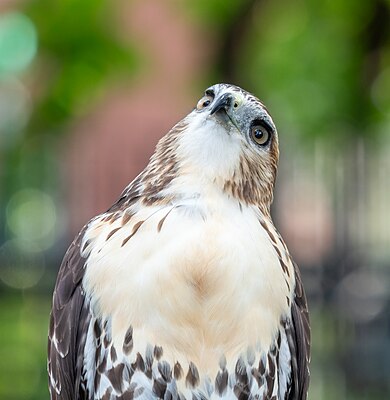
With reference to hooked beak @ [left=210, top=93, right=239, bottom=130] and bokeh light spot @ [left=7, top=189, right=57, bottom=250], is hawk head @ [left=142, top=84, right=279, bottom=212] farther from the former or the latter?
bokeh light spot @ [left=7, top=189, right=57, bottom=250]

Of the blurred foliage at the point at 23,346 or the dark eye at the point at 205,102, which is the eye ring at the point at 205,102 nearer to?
the dark eye at the point at 205,102

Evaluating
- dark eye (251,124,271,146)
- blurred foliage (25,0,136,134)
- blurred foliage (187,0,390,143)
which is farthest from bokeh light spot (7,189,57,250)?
dark eye (251,124,271,146)

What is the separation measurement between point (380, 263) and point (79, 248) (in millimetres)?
8235

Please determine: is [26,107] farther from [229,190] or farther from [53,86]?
[229,190]

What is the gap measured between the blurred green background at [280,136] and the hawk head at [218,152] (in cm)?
606

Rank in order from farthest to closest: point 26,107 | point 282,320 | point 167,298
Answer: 1. point 26,107
2. point 282,320
3. point 167,298

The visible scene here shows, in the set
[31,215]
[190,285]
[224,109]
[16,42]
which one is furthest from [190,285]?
[31,215]

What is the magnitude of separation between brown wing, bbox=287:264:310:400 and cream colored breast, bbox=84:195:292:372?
9.2 inches

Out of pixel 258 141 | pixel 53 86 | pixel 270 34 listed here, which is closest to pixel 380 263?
pixel 270 34

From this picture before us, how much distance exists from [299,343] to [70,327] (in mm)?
957

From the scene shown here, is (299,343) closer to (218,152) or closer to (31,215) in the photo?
(218,152)

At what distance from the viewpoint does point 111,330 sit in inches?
155

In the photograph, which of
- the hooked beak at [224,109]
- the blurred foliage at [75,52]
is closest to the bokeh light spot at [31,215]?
the blurred foliage at [75,52]

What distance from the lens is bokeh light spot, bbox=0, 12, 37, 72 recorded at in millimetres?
10359
